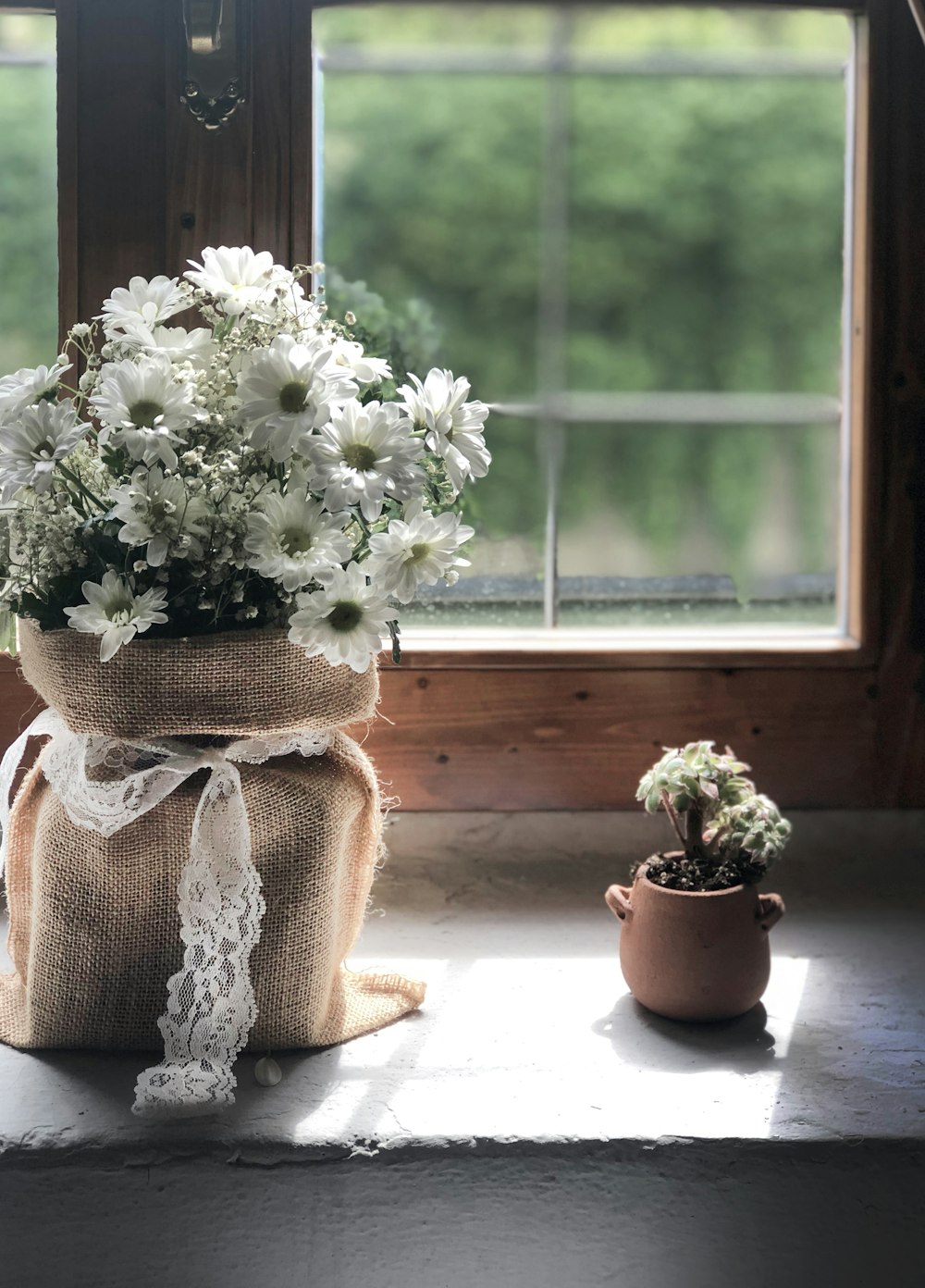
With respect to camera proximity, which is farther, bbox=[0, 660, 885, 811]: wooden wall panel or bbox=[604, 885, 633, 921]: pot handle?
bbox=[0, 660, 885, 811]: wooden wall panel

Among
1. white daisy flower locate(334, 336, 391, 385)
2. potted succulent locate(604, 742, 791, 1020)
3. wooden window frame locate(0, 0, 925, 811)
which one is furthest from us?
wooden window frame locate(0, 0, 925, 811)

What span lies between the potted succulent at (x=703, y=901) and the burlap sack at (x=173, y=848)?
0.30 meters

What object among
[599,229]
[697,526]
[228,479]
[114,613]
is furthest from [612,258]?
[114,613]

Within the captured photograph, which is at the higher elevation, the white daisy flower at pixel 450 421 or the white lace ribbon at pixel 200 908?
the white daisy flower at pixel 450 421

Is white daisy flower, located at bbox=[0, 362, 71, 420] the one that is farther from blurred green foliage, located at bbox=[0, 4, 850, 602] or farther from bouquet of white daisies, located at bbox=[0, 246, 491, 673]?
blurred green foliage, located at bbox=[0, 4, 850, 602]

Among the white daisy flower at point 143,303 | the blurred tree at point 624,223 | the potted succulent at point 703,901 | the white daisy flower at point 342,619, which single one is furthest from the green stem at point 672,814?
the white daisy flower at point 143,303

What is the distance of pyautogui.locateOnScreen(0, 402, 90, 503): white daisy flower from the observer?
0.97 m

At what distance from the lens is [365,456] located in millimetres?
992

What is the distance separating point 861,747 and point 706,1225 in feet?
2.55

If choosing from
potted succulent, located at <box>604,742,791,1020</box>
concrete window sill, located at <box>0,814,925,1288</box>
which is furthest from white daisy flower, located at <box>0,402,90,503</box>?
potted succulent, located at <box>604,742,791,1020</box>

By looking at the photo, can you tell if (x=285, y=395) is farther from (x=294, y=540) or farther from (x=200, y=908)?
(x=200, y=908)

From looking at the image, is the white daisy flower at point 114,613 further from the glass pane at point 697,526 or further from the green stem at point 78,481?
the glass pane at point 697,526

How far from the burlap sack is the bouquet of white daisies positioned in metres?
0.04

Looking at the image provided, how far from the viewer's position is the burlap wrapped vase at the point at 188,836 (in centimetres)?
102
